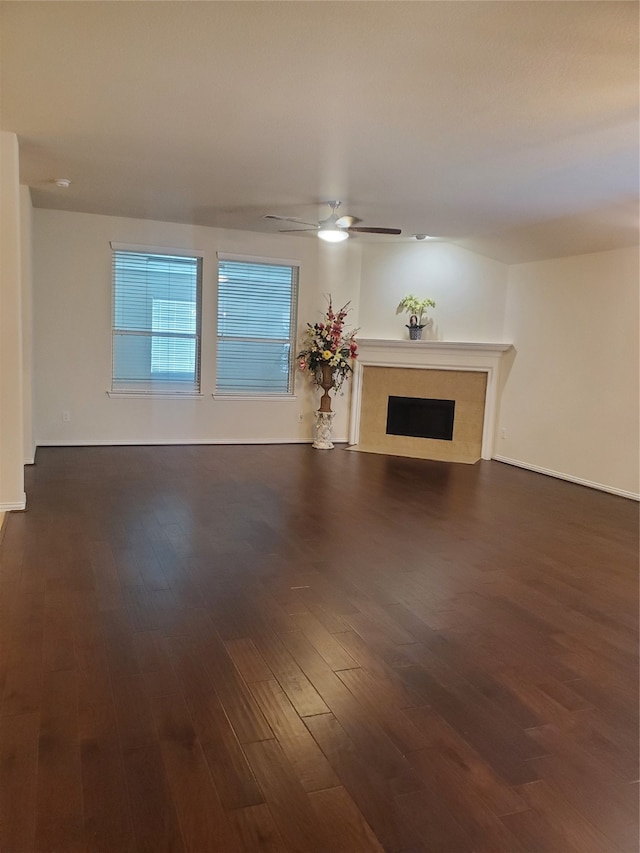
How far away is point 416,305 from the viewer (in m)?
7.73

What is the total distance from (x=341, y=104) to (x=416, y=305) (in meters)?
4.58

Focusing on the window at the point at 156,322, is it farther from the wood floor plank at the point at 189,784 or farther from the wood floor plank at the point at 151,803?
the wood floor plank at the point at 151,803

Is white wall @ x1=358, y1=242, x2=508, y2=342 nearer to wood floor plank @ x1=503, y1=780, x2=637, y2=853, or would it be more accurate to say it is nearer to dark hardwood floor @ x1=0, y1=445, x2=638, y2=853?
dark hardwood floor @ x1=0, y1=445, x2=638, y2=853

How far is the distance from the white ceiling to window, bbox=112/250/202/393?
4.93ft

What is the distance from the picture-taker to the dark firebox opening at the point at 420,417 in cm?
780

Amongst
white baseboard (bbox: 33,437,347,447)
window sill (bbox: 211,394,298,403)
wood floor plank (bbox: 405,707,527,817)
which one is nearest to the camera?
wood floor plank (bbox: 405,707,527,817)

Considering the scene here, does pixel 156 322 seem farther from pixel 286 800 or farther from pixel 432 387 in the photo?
pixel 286 800

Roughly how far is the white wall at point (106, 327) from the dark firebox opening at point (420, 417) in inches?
54.7

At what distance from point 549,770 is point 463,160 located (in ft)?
12.1

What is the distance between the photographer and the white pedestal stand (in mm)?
7789

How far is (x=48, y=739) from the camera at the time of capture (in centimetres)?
193

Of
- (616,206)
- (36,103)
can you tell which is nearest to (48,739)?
(36,103)

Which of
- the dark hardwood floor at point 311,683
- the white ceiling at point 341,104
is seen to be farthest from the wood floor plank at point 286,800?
the white ceiling at point 341,104

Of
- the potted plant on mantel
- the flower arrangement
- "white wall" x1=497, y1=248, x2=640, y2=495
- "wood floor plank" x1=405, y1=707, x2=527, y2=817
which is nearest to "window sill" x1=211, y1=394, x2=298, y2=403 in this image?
the flower arrangement
